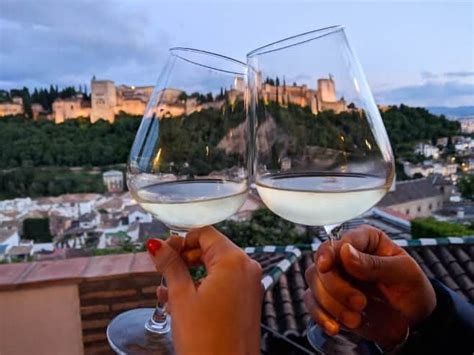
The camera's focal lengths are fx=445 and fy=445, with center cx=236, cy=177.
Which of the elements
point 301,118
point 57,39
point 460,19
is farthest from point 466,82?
point 57,39

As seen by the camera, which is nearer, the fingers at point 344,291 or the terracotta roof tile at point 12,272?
the fingers at point 344,291

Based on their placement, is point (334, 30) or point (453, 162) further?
point (453, 162)

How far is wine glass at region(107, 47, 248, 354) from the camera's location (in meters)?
0.55

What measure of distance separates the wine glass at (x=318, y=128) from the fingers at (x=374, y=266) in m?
0.05

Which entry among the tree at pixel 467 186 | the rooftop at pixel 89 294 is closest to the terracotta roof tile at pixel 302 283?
the rooftop at pixel 89 294

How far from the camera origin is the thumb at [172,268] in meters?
0.51

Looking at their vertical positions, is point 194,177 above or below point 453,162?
above

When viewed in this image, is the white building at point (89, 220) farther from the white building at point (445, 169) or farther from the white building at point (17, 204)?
the white building at point (445, 169)

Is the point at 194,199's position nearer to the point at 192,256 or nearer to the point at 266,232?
the point at 192,256

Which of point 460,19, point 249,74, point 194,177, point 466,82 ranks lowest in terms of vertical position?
point 194,177

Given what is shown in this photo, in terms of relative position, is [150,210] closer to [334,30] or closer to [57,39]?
[334,30]

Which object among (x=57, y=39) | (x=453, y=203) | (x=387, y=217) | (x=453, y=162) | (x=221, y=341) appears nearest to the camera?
(x=221, y=341)

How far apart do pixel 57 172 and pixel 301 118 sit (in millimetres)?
2374

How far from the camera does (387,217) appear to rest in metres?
2.53
